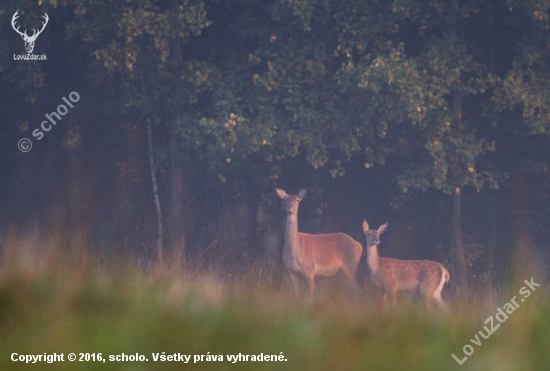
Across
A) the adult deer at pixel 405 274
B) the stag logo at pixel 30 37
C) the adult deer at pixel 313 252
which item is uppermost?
the stag logo at pixel 30 37

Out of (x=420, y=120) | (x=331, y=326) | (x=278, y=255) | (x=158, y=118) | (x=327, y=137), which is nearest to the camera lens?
(x=331, y=326)

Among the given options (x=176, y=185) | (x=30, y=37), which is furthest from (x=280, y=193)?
A: (x=30, y=37)

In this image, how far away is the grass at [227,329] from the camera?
361cm

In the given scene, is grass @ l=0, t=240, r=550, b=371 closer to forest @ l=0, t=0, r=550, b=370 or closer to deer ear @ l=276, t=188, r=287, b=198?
forest @ l=0, t=0, r=550, b=370

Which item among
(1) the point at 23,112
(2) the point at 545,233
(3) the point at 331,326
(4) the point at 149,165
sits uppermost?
(1) the point at 23,112

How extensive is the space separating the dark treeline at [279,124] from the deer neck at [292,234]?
1128 mm

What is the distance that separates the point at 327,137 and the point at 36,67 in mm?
5231

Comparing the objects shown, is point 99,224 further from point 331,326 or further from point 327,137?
point 331,326

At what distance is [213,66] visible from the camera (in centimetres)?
1207

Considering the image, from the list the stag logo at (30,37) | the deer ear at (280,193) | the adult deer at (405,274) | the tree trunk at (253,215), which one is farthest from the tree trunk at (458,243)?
the stag logo at (30,37)

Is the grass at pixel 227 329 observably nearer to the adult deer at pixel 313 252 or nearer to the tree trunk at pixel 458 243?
the adult deer at pixel 313 252

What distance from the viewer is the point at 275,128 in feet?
37.5

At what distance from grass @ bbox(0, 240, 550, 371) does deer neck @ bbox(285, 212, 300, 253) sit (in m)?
6.77

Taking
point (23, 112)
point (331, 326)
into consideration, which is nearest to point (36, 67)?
point (23, 112)
